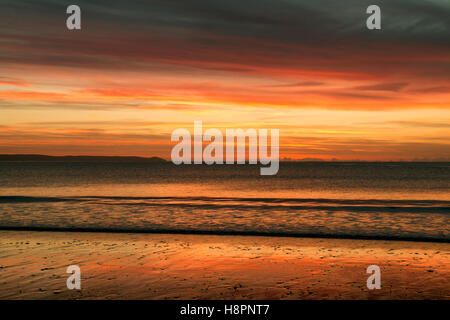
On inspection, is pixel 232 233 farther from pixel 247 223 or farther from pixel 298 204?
pixel 298 204

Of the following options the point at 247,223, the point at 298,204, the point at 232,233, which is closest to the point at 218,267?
the point at 232,233

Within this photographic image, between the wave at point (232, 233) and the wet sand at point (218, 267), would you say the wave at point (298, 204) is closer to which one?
the wave at point (232, 233)

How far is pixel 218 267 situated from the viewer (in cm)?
1274

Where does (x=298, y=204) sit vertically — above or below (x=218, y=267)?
below

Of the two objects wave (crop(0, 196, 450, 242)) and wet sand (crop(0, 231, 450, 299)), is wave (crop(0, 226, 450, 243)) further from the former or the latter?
wet sand (crop(0, 231, 450, 299))

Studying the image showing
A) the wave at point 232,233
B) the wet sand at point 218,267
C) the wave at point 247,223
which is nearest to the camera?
the wet sand at point 218,267

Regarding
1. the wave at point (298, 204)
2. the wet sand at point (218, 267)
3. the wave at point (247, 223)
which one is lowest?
the wave at point (298, 204)

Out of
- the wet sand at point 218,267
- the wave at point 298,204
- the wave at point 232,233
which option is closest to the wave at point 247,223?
the wave at point 232,233

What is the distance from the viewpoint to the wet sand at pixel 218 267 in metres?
10.0

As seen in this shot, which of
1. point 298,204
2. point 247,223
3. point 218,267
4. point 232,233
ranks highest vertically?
point 218,267

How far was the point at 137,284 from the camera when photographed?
1076cm

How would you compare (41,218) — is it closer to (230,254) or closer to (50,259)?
(50,259)

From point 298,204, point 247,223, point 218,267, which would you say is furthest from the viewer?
point 298,204
